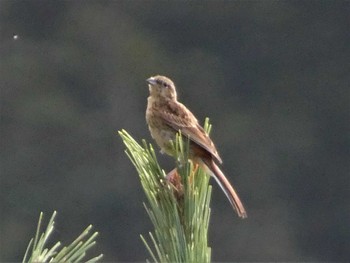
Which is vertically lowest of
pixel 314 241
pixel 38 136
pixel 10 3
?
pixel 314 241

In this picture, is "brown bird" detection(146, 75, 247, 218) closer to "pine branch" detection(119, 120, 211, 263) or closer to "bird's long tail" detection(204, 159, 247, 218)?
"bird's long tail" detection(204, 159, 247, 218)

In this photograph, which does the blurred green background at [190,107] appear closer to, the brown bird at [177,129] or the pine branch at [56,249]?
the brown bird at [177,129]

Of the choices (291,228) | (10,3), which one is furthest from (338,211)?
(10,3)

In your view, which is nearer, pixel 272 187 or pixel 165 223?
pixel 165 223

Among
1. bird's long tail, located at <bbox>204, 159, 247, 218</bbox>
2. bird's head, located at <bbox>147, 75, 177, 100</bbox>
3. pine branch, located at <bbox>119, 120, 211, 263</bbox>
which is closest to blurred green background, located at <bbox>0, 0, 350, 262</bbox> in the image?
bird's head, located at <bbox>147, 75, 177, 100</bbox>

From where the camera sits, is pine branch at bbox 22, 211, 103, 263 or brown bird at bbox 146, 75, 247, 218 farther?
brown bird at bbox 146, 75, 247, 218

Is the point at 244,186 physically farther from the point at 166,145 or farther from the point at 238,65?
the point at 166,145

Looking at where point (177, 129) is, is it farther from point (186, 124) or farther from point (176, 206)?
point (176, 206)

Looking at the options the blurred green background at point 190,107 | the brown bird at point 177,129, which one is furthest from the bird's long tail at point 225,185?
the blurred green background at point 190,107
